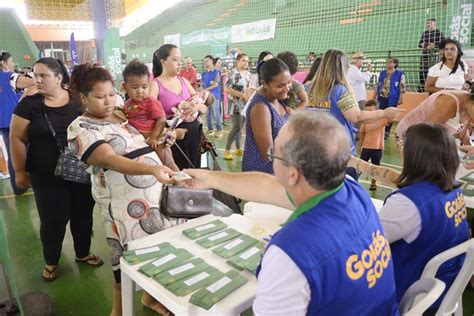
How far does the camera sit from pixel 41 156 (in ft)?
8.99

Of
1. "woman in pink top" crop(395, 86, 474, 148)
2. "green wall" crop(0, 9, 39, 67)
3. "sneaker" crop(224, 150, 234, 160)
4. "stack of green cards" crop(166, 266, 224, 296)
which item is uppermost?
"green wall" crop(0, 9, 39, 67)

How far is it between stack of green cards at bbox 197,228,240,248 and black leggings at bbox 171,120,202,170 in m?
1.80

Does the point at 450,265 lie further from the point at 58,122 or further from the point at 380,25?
the point at 380,25

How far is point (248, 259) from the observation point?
1.56 m

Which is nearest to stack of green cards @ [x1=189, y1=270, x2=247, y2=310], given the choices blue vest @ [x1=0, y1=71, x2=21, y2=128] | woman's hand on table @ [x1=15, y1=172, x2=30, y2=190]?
woman's hand on table @ [x1=15, y1=172, x2=30, y2=190]

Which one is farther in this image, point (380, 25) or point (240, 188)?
point (380, 25)

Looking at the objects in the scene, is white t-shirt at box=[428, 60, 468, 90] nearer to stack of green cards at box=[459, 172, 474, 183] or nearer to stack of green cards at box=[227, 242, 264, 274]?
stack of green cards at box=[459, 172, 474, 183]

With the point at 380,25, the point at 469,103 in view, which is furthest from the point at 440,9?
the point at 469,103

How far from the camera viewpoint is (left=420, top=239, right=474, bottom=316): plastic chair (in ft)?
4.70

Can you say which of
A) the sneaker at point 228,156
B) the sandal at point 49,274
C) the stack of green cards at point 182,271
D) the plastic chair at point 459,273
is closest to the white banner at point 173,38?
the sneaker at point 228,156

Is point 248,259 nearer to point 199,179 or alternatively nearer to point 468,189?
point 199,179

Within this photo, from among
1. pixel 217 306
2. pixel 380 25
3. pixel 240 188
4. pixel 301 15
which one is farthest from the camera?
pixel 301 15

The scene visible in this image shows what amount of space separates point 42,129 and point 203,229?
156 centimetres

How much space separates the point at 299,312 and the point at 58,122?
2327 millimetres
